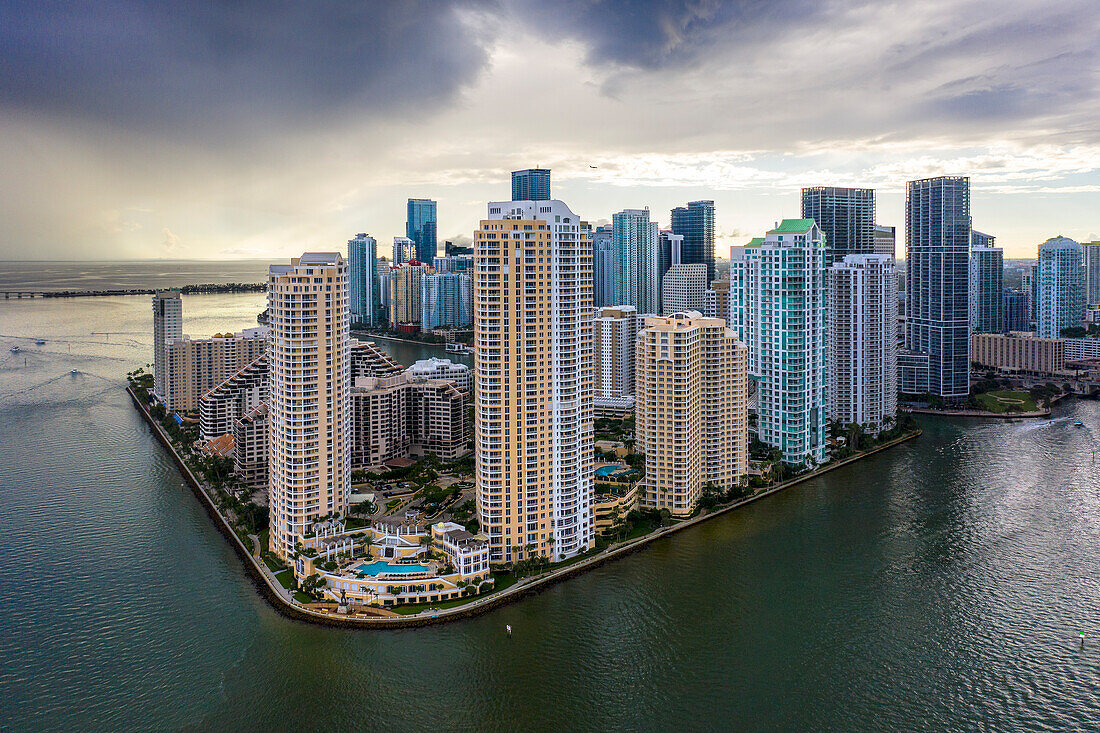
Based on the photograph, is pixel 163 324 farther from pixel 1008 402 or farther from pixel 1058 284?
pixel 1058 284

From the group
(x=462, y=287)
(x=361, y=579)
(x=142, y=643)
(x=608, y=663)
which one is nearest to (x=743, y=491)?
(x=608, y=663)

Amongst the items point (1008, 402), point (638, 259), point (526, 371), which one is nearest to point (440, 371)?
point (526, 371)

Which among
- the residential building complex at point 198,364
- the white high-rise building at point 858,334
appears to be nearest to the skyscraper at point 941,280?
the white high-rise building at point 858,334

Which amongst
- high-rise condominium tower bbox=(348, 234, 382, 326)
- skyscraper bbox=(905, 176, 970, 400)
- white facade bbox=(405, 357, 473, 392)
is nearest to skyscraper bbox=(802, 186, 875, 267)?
skyscraper bbox=(905, 176, 970, 400)

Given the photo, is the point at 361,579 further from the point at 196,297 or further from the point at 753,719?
the point at 196,297

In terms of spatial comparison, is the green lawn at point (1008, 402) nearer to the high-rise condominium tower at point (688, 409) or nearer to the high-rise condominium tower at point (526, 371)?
the high-rise condominium tower at point (688, 409)

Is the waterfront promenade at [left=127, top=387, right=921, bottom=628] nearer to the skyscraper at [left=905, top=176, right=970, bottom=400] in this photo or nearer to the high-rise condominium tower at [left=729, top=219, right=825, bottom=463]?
the high-rise condominium tower at [left=729, top=219, right=825, bottom=463]
